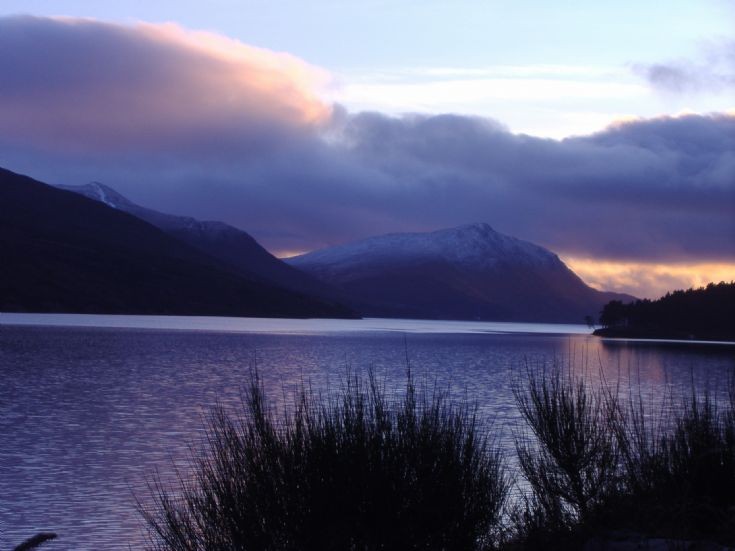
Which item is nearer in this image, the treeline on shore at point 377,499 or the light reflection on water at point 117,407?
the treeline on shore at point 377,499

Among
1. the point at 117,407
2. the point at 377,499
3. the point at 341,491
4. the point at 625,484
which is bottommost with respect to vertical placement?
the point at 117,407

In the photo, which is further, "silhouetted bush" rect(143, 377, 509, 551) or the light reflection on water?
the light reflection on water

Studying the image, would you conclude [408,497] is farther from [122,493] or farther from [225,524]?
[122,493]

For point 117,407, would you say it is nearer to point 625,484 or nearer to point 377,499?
point 625,484

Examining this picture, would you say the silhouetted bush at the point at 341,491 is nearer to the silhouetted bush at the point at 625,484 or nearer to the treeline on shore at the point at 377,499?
the treeline on shore at the point at 377,499

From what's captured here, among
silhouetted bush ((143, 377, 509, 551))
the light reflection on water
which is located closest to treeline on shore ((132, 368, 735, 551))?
silhouetted bush ((143, 377, 509, 551))

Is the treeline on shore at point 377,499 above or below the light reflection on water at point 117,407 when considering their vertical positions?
above

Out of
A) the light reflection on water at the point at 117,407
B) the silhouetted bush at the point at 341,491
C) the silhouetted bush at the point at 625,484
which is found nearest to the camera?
the silhouetted bush at the point at 341,491

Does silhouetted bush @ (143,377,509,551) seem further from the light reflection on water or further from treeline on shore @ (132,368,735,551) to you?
the light reflection on water

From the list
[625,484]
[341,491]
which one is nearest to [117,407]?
[625,484]

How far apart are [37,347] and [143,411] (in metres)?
53.7

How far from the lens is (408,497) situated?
43.2 ft

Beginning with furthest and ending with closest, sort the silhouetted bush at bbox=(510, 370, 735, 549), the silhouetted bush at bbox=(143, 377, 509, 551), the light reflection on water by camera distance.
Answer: the light reflection on water → the silhouetted bush at bbox=(510, 370, 735, 549) → the silhouetted bush at bbox=(143, 377, 509, 551)

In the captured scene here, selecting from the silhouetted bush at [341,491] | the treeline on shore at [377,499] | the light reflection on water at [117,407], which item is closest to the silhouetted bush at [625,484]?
the treeline on shore at [377,499]
